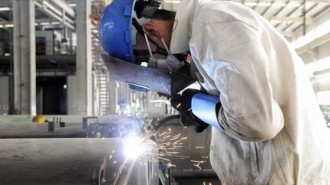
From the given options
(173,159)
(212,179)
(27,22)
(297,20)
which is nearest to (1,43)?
(27,22)

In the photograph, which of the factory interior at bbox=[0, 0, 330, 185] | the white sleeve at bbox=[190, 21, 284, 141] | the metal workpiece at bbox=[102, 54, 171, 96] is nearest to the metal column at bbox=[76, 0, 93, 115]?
the factory interior at bbox=[0, 0, 330, 185]

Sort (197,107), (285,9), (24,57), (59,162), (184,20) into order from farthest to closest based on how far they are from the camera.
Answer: (285,9)
(24,57)
(197,107)
(184,20)
(59,162)

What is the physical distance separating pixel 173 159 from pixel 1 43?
13.2m

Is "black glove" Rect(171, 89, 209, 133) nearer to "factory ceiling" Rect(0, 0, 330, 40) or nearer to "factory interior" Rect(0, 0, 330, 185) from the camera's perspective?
"factory interior" Rect(0, 0, 330, 185)

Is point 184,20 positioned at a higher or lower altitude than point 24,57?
lower

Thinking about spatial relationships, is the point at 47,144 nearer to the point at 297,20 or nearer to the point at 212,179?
the point at 212,179

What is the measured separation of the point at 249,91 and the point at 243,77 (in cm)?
4

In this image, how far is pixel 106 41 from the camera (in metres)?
1.62

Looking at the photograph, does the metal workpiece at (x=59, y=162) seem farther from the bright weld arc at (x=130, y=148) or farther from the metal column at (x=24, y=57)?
the metal column at (x=24, y=57)

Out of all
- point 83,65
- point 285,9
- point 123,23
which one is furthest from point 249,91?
point 83,65

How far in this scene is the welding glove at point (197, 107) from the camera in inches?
50.3

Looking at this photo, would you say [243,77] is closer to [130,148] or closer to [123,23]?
[130,148]

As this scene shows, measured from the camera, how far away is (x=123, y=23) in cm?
153

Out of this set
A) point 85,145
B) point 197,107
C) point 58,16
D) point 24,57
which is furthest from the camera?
point 58,16
